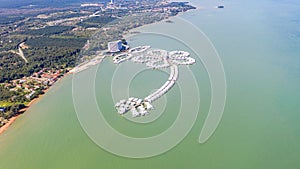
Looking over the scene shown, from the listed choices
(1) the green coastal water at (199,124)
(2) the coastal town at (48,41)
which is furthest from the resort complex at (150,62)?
(2) the coastal town at (48,41)

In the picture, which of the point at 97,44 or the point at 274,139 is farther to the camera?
the point at 97,44

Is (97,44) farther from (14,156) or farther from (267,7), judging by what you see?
(267,7)

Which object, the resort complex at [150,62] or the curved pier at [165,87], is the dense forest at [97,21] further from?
the curved pier at [165,87]

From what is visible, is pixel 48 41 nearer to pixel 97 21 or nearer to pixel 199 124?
pixel 97 21

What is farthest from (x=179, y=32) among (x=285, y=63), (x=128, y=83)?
(x=128, y=83)

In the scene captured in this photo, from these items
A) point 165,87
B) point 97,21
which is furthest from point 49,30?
point 165,87

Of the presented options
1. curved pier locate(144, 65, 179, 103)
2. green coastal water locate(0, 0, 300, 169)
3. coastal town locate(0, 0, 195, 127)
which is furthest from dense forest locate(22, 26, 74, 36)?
curved pier locate(144, 65, 179, 103)
